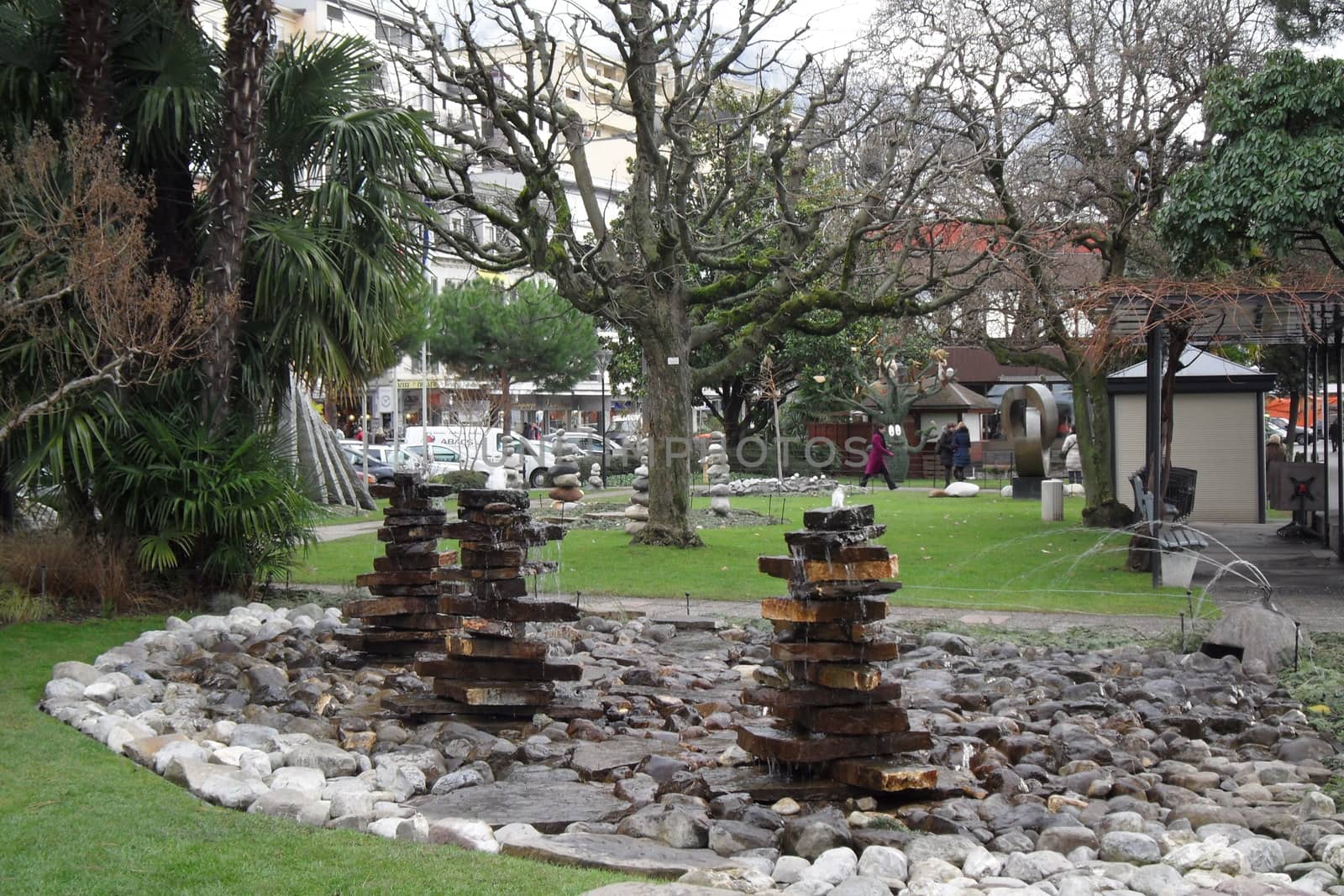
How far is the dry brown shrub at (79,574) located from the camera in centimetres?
1212

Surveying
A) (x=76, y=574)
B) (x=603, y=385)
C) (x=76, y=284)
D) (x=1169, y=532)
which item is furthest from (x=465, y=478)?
(x=76, y=284)

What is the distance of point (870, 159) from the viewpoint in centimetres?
2277

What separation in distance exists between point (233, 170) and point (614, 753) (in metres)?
7.86

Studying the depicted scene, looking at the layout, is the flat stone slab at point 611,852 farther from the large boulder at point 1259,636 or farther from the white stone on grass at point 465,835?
the large boulder at point 1259,636

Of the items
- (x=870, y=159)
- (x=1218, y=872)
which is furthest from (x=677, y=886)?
(x=870, y=159)

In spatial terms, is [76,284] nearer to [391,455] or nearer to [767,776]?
[767,776]

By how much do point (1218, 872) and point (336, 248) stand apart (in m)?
11.1

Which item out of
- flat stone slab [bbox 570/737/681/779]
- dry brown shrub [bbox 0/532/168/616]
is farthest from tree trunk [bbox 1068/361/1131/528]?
dry brown shrub [bbox 0/532/168/616]

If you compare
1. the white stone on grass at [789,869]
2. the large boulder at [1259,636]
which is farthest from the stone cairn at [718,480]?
the white stone on grass at [789,869]

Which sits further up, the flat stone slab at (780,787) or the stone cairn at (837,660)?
the stone cairn at (837,660)

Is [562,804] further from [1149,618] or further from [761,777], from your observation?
[1149,618]

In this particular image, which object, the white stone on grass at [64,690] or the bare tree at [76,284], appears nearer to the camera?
the white stone on grass at [64,690]

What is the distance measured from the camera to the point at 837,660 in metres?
6.85

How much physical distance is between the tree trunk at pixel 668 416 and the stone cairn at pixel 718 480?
7.07m
